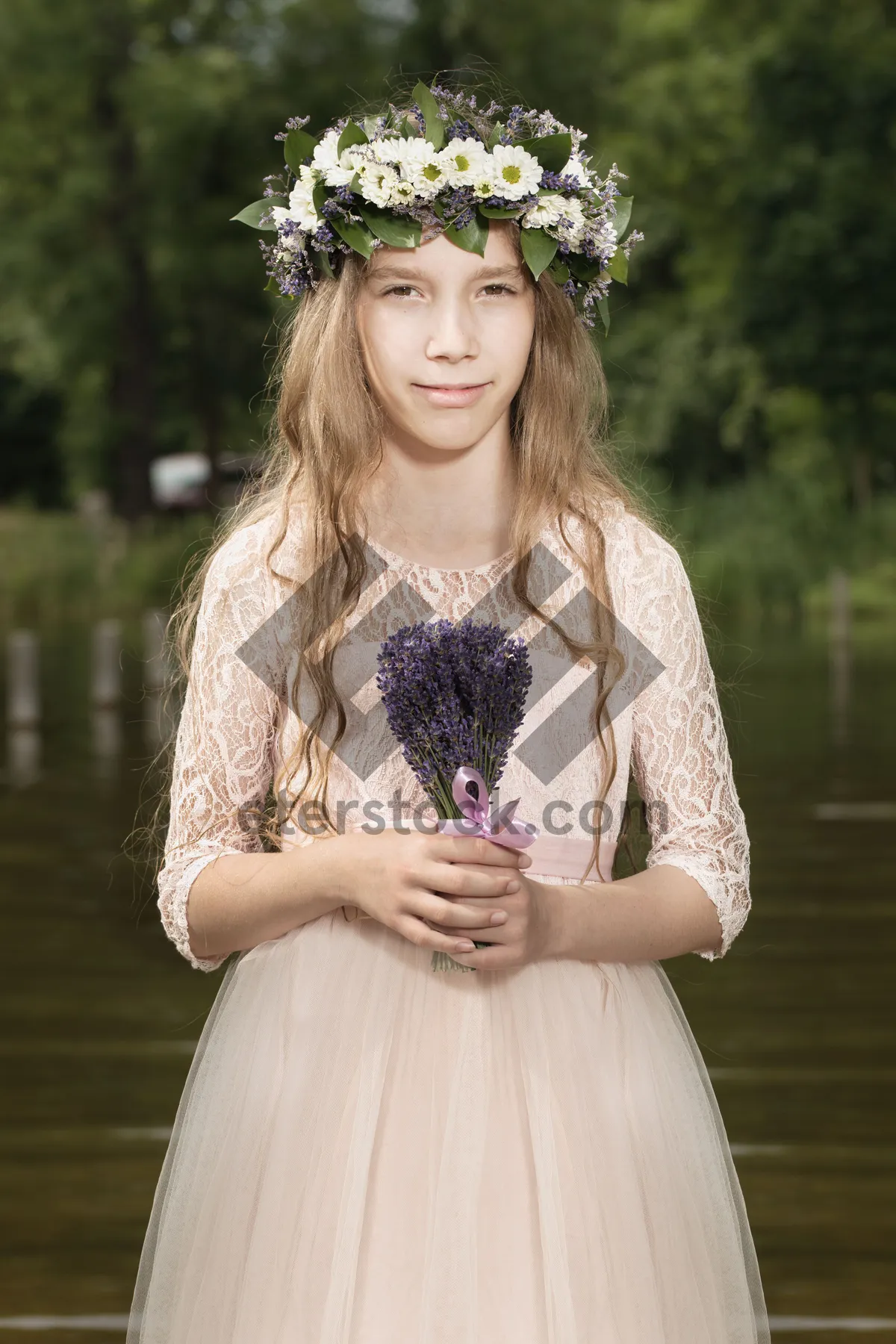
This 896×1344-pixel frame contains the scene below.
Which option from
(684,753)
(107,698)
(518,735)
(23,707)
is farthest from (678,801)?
(107,698)

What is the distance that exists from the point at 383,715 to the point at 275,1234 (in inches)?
21.6

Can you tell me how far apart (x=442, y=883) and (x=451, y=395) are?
585 millimetres

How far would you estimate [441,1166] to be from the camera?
2311 mm

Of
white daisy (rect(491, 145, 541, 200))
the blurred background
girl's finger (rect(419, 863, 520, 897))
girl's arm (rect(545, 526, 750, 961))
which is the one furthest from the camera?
the blurred background

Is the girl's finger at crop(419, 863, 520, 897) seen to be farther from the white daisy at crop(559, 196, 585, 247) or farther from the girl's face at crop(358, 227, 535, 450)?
the white daisy at crop(559, 196, 585, 247)

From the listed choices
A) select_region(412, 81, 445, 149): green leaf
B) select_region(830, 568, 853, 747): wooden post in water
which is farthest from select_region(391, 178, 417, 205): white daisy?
select_region(830, 568, 853, 747): wooden post in water

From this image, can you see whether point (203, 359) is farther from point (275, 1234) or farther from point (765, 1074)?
point (275, 1234)

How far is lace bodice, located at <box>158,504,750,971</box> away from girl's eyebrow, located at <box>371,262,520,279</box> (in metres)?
0.28

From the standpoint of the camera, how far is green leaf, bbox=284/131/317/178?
8.64 feet

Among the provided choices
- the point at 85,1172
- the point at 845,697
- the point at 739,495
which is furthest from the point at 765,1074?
the point at 739,495

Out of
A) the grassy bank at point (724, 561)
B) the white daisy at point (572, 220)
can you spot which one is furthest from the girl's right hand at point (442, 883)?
the grassy bank at point (724, 561)

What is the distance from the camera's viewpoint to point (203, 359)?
41.2m

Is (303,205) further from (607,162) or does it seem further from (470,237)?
(607,162)

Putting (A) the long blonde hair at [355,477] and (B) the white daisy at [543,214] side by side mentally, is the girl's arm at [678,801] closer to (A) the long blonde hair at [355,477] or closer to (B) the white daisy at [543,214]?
(A) the long blonde hair at [355,477]
